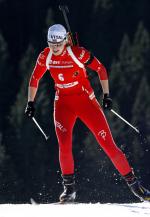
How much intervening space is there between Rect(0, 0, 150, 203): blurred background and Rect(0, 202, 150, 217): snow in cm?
3259

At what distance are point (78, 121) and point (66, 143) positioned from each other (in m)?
51.8

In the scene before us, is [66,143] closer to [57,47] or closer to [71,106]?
[71,106]

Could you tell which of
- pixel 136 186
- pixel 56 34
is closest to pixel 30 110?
pixel 56 34

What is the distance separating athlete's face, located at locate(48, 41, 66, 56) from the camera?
840 cm

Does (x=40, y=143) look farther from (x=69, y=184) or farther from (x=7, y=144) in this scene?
(x=69, y=184)

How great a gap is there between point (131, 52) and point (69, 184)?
60.3 m

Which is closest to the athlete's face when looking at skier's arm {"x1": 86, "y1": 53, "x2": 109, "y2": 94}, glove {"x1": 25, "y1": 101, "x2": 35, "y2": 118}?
skier's arm {"x1": 86, "y1": 53, "x2": 109, "y2": 94}

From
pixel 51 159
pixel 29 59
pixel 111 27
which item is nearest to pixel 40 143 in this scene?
pixel 51 159

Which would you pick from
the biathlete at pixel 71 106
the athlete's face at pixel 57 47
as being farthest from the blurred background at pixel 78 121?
the athlete's face at pixel 57 47

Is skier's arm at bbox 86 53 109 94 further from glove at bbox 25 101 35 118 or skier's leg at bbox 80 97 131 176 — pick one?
glove at bbox 25 101 35 118

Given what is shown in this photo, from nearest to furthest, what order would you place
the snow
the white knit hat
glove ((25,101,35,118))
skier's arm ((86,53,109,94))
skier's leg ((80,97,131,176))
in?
the snow < the white knit hat < skier's leg ((80,97,131,176)) < skier's arm ((86,53,109,94)) < glove ((25,101,35,118))

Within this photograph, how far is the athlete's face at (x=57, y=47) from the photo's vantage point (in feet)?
27.6

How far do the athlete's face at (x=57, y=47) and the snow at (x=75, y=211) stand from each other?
204cm

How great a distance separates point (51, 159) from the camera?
54.5 metres
